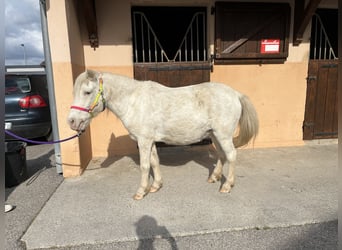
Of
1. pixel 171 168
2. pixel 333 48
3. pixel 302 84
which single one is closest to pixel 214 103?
pixel 171 168

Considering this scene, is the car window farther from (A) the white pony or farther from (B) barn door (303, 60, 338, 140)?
(B) barn door (303, 60, 338, 140)

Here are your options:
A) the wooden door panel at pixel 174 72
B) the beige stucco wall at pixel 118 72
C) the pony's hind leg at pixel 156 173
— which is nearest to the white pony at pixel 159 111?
the pony's hind leg at pixel 156 173

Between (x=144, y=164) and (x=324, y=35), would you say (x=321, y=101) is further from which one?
(x=144, y=164)

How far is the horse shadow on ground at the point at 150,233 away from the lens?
191 centimetres

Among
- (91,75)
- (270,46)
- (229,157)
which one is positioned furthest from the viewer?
(270,46)

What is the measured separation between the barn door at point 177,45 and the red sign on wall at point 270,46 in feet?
3.59

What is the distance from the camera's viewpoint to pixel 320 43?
15.2 ft

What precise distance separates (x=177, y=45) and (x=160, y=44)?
47 cm

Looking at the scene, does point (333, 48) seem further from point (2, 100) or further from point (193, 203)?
point (2, 100)

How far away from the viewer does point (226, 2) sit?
4.07 meters

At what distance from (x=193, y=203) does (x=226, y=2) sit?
354 centimetres

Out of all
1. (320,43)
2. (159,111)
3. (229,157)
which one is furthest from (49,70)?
(320,43)

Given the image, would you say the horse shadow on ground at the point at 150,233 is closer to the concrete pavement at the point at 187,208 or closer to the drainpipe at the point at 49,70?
the concrete pavement at the point at 187,208

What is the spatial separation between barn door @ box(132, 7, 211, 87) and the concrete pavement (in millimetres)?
1638
